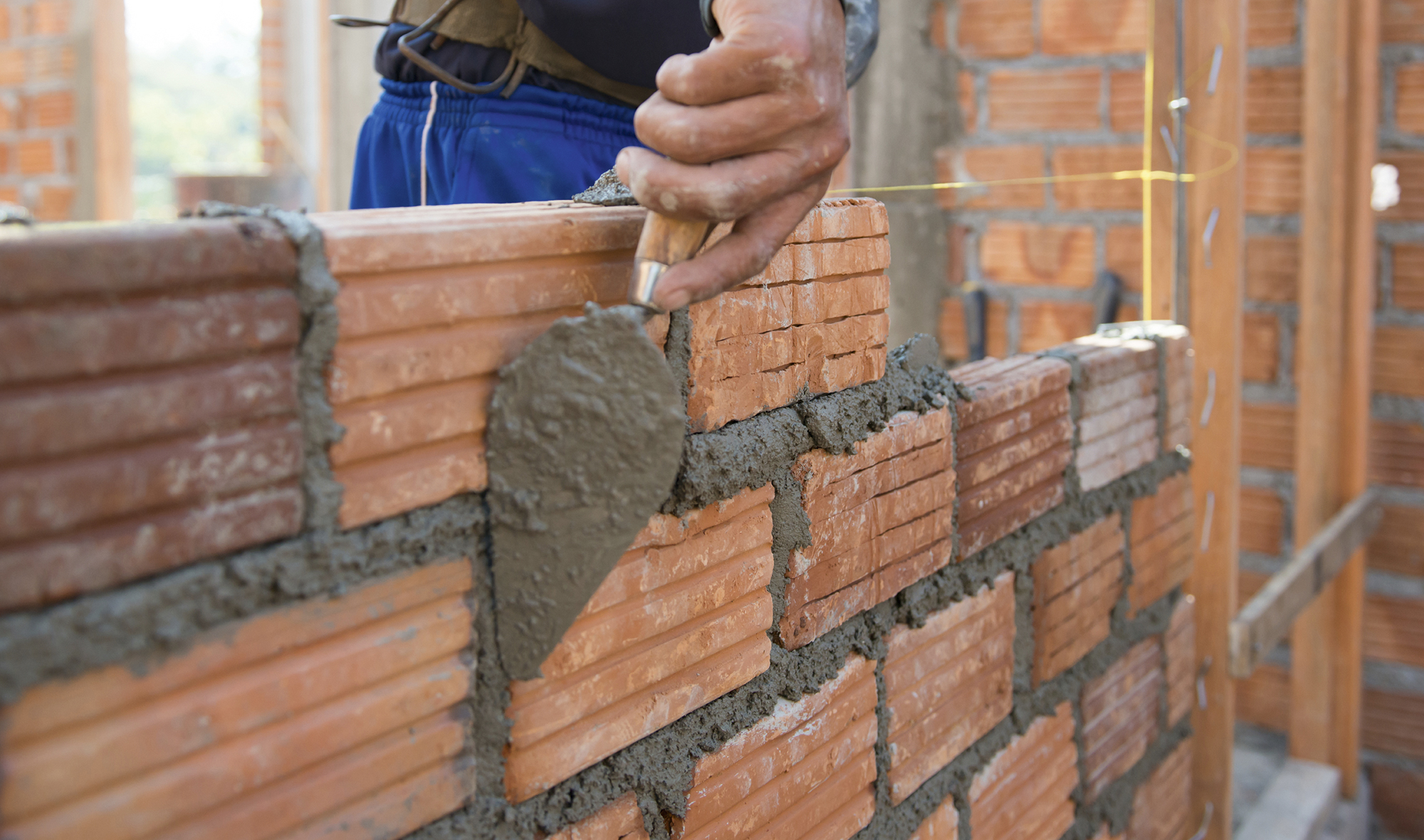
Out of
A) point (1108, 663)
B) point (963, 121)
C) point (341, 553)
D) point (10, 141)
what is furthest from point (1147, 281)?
point (10, 141)

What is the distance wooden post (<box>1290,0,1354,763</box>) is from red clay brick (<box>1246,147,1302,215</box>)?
0.23 ft

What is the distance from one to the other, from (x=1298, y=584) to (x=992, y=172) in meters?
1.28

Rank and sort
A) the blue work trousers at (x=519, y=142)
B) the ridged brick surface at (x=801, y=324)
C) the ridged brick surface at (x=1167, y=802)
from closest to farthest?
the ridged brick surface at (x=801, y=324) < the blue work trousers at (x=519, y=142) < the ridged brick surface at (x=1167, y=802)

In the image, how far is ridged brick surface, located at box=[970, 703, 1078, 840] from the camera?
4.04 feet

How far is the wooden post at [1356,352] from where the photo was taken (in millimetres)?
2316

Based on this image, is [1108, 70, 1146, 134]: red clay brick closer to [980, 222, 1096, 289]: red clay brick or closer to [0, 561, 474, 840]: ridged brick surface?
[980, 222, 1096, 289]: red clay brick

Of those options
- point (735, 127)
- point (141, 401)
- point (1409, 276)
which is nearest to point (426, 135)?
point (735, 127)

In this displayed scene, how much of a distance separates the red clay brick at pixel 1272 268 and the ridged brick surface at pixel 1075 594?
4.54 ft

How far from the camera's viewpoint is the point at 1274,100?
2.49 m

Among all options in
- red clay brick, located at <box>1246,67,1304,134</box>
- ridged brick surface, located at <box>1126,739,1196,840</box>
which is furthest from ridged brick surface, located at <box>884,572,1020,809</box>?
red clay brick, located at <box>1246,67,1304,134</box>

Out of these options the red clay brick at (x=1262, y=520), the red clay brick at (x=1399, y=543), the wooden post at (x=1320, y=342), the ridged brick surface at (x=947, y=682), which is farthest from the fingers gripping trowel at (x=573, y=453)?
the red clay brick at (x=1399, y=543)

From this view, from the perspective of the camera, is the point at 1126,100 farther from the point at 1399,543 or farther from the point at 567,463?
the point at 567,463

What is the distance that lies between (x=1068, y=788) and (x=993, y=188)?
1.86 meters

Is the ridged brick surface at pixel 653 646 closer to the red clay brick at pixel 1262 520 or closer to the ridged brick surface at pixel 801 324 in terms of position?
the ridged brick surface at pixel 801 324
